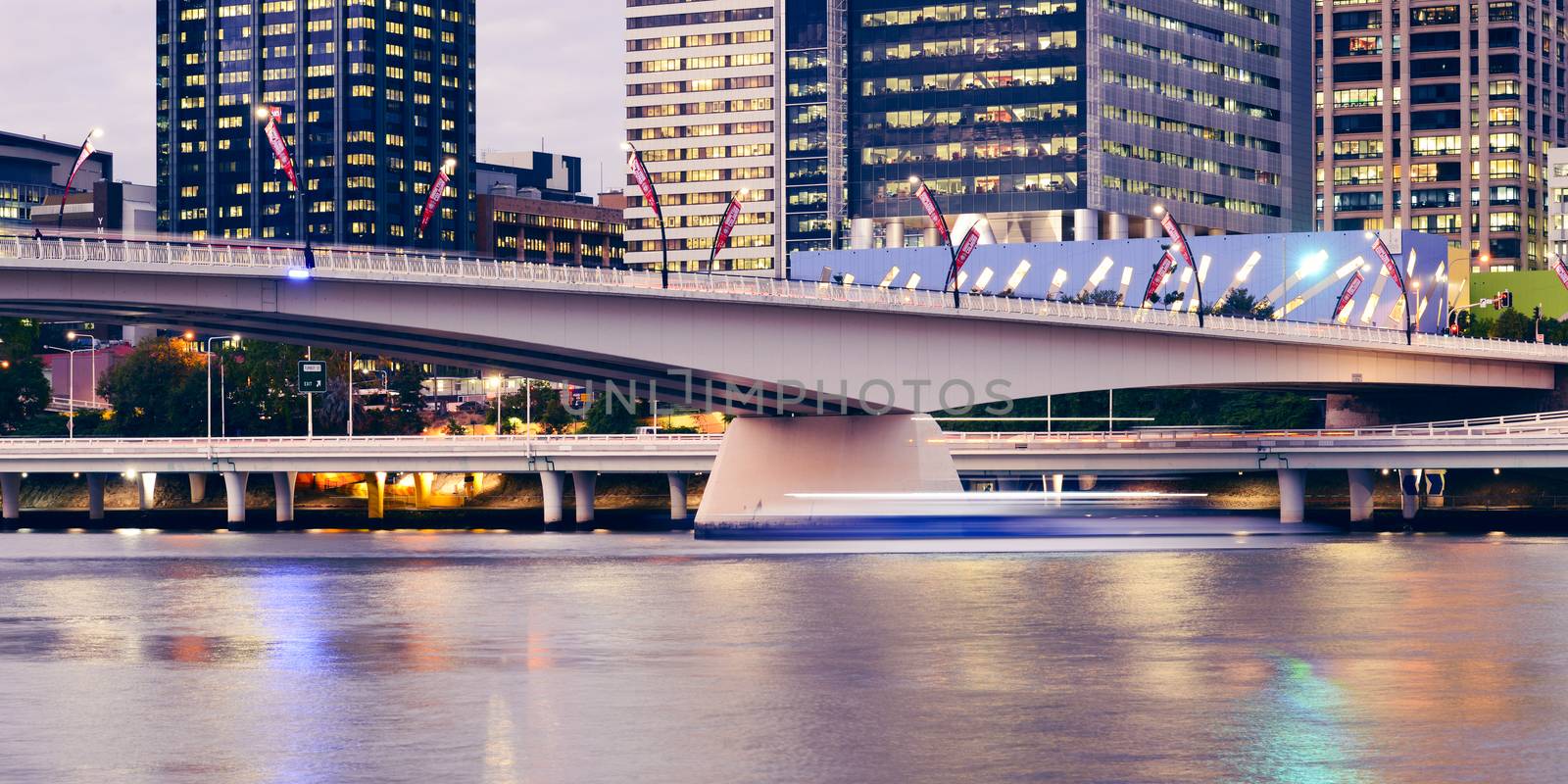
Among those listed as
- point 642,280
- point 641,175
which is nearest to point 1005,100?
point 642,280

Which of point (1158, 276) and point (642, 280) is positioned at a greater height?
point (1158, 276)

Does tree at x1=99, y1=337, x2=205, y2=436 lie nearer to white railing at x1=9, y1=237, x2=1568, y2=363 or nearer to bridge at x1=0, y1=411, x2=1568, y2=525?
bridge at x1=0, y1=411, x2=1568, y2=525

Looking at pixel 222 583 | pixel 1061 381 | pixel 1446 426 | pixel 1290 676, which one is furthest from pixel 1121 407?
pixel 1290 676

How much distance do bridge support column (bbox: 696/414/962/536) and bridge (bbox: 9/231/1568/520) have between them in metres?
0.10

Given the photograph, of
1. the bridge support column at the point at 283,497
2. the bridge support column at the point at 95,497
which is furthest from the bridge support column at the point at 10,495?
the bridge support column at the point at 283,497

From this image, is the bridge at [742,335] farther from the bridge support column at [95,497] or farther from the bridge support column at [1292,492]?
the bridge support column at [95,497]

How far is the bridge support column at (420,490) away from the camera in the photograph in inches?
5733

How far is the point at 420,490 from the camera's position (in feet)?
483

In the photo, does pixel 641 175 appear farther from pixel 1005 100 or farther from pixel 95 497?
pixel 1005 100

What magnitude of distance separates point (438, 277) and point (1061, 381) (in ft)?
102

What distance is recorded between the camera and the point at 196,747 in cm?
3219

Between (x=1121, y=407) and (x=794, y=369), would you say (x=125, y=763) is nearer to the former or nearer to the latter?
(x=794, y=369)

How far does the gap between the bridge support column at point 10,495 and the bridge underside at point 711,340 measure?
4803cm

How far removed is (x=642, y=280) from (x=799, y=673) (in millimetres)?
48679
